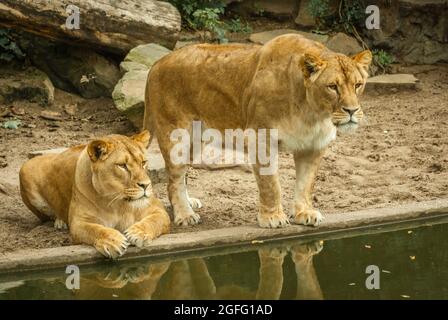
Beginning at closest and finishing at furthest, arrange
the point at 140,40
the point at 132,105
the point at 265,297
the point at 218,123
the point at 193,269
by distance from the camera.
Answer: the point at 265,297 → the point at 193,269 → the point at 218,123 → the point at 132,105 → the point at 140,40

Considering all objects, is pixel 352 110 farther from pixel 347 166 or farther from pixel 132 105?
pixel 132 105

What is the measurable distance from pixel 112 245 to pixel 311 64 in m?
1.73

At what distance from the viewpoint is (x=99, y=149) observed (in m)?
6.15

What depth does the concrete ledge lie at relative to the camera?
19.3 ft

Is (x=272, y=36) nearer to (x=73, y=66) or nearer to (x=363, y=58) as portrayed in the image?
(x=73, y=66)

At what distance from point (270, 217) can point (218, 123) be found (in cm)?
88

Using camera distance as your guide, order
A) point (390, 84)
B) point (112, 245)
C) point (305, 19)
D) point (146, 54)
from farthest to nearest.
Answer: point (305, 19), point (390, 84), point (146, 54), point (112, 245)

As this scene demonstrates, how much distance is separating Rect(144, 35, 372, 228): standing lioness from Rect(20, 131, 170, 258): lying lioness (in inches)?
26.0

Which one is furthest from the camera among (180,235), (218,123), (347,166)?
(347,166)

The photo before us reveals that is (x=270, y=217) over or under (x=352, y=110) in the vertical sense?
under

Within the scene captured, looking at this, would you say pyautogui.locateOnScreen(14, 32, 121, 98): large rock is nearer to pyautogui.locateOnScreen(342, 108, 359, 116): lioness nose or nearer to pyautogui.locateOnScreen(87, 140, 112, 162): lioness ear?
pyautogui.locateOnScreen(87, 140, 112, 162): lioness ear

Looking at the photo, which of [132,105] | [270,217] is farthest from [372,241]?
[132,105]

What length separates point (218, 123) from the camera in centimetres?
698

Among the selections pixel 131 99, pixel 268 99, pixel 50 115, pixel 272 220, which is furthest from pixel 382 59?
pixel 272 220
